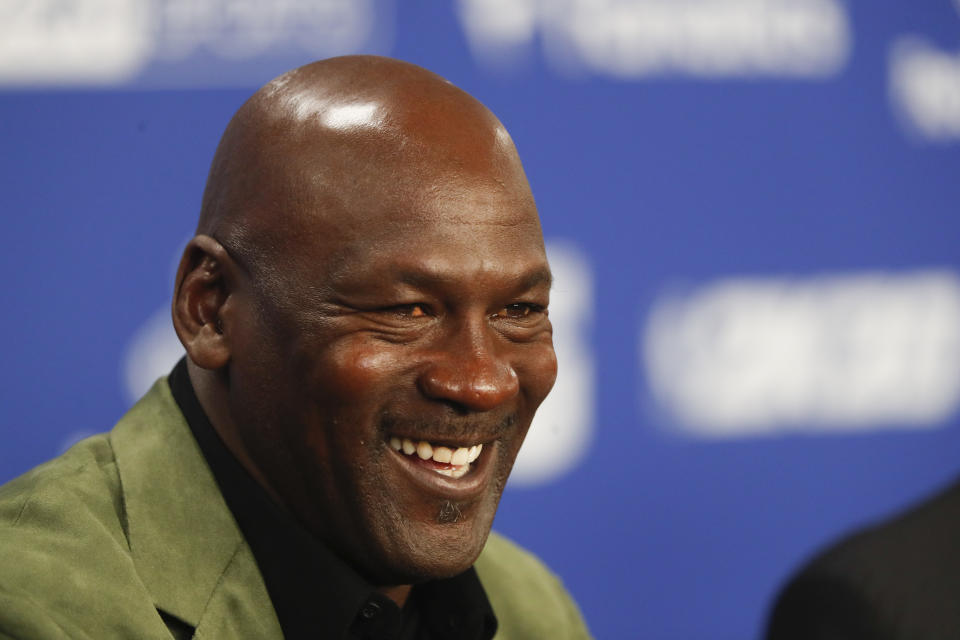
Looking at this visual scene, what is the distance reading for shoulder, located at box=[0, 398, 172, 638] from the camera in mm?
1257

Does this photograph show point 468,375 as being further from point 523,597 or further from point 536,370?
point 523,597

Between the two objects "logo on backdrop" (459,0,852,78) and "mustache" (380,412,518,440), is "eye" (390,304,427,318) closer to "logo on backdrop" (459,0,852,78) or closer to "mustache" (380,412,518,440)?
"mustache" (380,412,518,440)

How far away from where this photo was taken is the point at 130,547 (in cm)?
138

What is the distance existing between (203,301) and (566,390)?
3.42 feet

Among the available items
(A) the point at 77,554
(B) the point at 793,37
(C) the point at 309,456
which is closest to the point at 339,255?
(C) the point at 309,456

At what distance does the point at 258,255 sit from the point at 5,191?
97cm

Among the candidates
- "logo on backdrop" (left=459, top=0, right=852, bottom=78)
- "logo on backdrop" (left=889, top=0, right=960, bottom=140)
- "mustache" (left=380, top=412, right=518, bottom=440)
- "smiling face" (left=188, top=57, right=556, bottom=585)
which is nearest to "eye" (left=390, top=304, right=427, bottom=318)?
"smiling face" (left=188, top=57, right=556, bottom=585)

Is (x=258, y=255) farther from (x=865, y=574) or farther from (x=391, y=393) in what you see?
(x=865, y=574)

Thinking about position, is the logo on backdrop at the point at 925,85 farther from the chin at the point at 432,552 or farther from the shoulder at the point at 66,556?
the shoulder at the point at 66,556

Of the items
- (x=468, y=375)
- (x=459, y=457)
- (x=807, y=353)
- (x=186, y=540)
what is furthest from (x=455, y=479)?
(x=807, y=353)

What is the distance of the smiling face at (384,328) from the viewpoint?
1.35 metres

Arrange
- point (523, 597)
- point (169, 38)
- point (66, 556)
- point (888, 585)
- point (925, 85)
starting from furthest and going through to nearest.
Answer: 1. point (925, 85)
2. point (169, 38)
3. point (523, 597)
4. point (66, 556)
5. point (888, 585)

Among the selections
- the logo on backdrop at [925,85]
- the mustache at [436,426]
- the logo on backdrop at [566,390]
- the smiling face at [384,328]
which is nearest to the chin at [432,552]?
the smiling face at [384,328]

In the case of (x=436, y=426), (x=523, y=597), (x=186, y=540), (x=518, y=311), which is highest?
(x=518, y=311)
